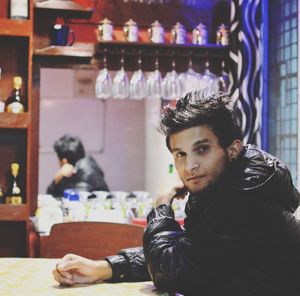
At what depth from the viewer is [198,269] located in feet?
5.25

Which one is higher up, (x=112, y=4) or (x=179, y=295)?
(x=112, y=4)

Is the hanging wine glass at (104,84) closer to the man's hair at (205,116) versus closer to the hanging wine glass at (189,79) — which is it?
the hanging wine glass at (189,79)

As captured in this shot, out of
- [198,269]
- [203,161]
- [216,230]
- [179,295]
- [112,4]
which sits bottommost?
[179,295]

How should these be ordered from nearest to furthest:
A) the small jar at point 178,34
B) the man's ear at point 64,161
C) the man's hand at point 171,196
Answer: the man's hand at point 171,196
the small jar at point 178,34
the man's ear at point 64,161

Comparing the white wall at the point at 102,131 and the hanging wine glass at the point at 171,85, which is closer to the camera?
the hanging wine glass at the point at 171,85

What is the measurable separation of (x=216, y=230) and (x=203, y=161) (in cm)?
19

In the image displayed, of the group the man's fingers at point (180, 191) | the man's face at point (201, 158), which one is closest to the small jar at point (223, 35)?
the man's fingers at point (180, 191)

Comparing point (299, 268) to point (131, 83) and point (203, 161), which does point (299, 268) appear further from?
point (131, 83)

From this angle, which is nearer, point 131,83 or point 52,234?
point 52,234

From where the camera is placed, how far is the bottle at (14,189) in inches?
151

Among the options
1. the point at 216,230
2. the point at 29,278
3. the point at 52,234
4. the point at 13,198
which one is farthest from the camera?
the point at 13,198

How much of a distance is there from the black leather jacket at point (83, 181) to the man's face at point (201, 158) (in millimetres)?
3197

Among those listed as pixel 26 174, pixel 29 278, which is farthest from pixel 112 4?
pixel 29 278

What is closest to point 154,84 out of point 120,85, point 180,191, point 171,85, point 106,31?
point 171,85
